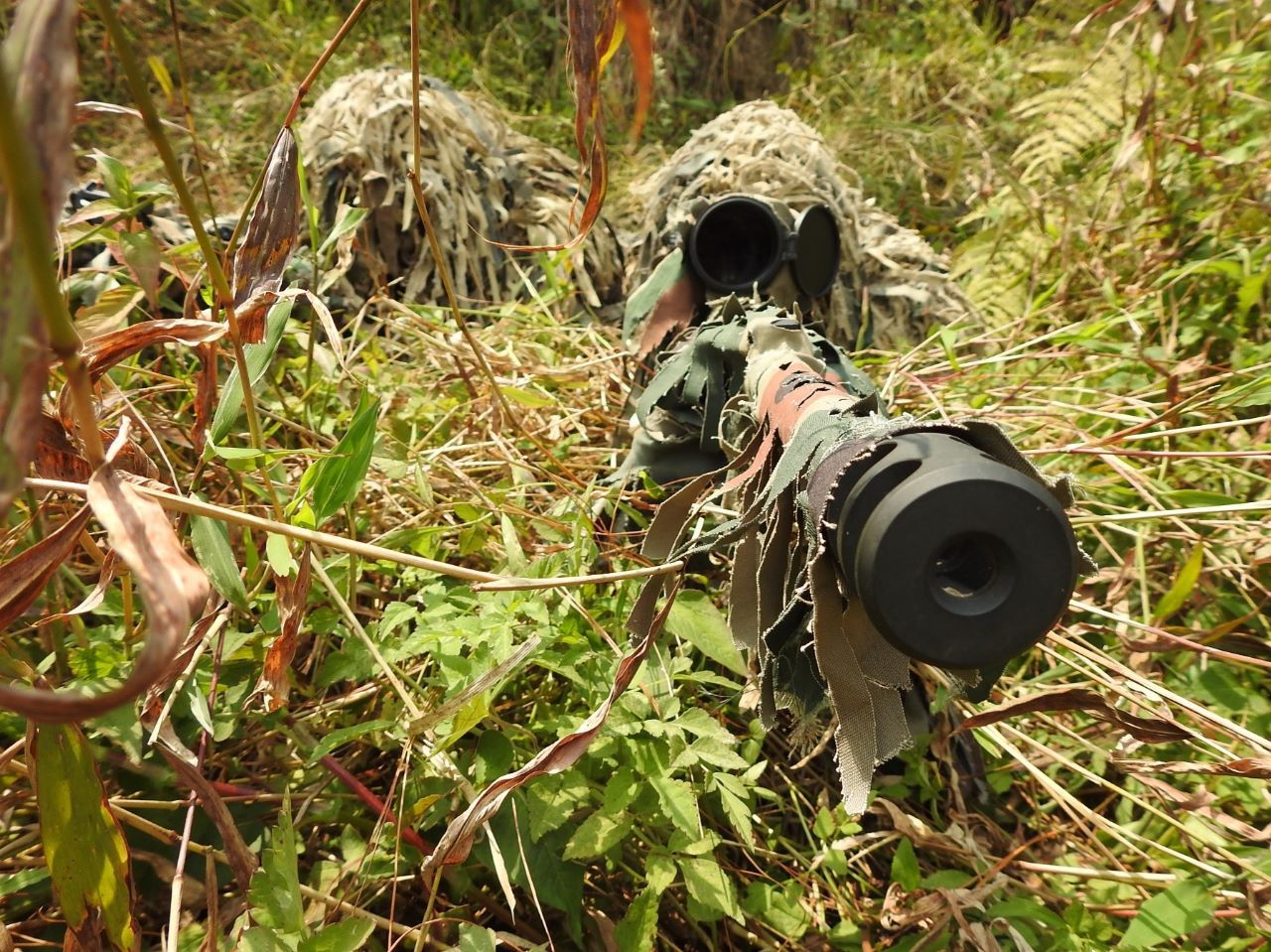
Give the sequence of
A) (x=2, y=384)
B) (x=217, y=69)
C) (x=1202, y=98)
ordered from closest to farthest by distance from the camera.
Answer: (x=2, y=384) < (x=1202, y=98) < (x=217, y=69)

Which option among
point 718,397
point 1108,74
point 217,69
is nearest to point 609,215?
point 1108,74

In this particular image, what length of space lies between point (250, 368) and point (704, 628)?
393 millimetres

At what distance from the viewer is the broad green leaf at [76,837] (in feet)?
1.41

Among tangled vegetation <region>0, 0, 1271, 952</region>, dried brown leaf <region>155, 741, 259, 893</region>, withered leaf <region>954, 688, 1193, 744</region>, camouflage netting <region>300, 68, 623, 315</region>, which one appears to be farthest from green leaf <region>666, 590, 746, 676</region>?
camouflage netting <region>300, 68, 623, 315</region>

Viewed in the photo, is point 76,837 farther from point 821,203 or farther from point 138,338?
point 821,203

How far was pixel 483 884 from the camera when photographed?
2.00 ft

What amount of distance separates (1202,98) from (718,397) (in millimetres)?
1107

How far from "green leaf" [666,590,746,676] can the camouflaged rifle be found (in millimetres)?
55

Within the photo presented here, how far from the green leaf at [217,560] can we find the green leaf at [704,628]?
309 millimetres

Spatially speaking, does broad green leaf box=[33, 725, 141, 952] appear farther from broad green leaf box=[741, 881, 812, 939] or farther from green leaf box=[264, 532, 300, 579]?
broad green leaf box=[741, 881, 812, 939]

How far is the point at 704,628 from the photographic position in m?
0.65

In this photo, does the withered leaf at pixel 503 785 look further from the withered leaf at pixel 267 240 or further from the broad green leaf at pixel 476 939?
the withered leaf at pixel 267 240

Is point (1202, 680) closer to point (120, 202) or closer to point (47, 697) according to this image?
point (47, 697)

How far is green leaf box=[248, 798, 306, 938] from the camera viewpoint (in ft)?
1.51
